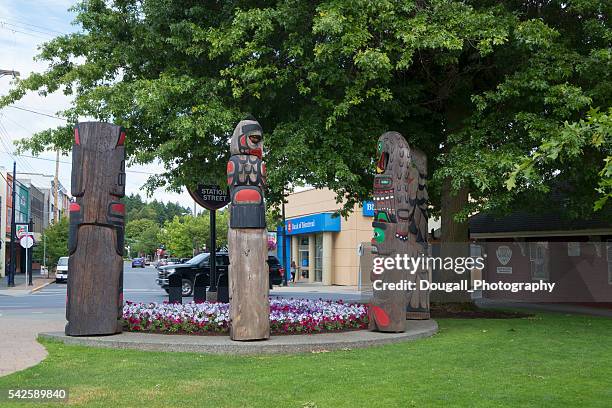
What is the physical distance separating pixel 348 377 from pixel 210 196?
9843mm

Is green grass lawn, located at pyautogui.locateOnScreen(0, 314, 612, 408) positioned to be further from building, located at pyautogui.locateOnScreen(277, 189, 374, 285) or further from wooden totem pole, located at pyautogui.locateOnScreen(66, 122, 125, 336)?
building, located at pyautogui.locateOnScreen(277, 189, 374, 285)

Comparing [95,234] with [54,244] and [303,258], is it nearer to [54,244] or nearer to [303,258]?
[303,258]

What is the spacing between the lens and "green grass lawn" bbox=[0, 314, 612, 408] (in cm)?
668

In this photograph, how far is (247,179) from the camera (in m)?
10.4

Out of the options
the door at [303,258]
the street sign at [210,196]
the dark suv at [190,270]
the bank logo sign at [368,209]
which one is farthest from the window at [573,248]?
the door at [303,258]

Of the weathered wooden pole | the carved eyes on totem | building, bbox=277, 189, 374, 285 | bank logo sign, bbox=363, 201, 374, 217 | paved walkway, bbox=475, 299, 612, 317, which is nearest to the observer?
→ the carved eyes on totem

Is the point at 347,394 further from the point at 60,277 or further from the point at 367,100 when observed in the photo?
the point at 60,277

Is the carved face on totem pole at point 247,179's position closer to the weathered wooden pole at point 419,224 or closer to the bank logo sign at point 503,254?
the weathered wooden pole at point 419,224

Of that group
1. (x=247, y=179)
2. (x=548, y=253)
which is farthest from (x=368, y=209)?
(x=247, y=179)

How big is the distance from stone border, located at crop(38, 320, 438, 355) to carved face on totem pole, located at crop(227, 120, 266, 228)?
192 centimetres

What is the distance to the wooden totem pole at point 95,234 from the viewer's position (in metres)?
10.6

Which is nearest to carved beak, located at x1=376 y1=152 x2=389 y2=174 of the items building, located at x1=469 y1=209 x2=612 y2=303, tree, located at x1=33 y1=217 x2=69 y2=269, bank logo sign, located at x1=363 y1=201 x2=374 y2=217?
building, located at x1=469 y1=209 x2=612 y2=303

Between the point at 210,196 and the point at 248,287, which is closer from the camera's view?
the point at 248,287

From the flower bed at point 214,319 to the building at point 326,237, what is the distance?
21154 mm
